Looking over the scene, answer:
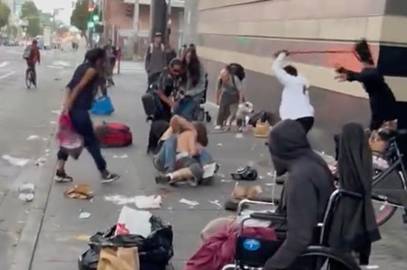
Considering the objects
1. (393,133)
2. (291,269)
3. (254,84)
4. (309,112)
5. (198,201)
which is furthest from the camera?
(254,84)

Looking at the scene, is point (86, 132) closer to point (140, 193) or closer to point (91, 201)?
point (140, 193)

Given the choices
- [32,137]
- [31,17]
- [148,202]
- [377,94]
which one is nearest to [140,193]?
[148,202]

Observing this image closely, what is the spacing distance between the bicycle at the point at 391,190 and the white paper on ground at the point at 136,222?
2386 mm

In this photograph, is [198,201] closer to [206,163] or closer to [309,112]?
[206,163]

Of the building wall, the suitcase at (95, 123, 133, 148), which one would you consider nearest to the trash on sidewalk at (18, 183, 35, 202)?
the suitcase at (95, 123, 133, 148)

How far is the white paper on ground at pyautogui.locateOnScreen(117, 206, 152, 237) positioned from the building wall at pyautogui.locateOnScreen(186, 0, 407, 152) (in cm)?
586

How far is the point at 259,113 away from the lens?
56.5 feet

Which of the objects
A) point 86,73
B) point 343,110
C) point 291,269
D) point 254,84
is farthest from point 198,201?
point 254,84

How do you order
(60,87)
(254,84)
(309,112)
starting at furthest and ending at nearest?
(60,87), (254,84), (309,112)

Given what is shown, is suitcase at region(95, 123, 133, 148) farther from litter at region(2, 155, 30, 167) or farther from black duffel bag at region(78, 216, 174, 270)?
black duffel bag at region(78, 216, 174, 270)

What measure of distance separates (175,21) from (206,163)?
230 ft

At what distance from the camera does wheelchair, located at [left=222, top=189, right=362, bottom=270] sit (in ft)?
15.0

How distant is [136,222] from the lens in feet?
19.8

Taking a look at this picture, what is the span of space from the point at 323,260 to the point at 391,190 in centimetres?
314
